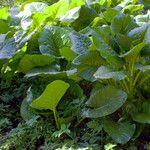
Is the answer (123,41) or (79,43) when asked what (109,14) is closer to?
(79,43)

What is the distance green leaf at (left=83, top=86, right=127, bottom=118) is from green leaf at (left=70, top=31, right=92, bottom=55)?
292 mm

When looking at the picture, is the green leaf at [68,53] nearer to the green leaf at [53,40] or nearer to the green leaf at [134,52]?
the green leaf at [53,40]

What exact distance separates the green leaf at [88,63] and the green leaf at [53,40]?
45 cm

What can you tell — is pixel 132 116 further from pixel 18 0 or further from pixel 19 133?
pixel 18 0

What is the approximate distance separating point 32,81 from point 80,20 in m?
0.76

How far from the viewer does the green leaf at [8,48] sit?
257cm

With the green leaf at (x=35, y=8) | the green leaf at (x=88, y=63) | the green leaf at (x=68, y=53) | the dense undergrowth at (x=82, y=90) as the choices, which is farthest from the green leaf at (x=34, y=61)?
the green leaf at (x=35, y=8)

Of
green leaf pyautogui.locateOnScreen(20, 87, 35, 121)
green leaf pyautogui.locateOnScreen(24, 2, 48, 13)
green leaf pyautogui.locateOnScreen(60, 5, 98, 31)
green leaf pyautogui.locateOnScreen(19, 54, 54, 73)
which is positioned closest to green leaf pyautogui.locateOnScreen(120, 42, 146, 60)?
green leaf pyautogui.locateOnScreen(19, 54, 54, 73)

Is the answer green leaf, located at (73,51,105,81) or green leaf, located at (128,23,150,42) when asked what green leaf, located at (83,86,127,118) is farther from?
green leaf, located at (128,23,150,42)

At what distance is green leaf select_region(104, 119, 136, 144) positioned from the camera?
214 cm

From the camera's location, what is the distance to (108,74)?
A: 2.08m

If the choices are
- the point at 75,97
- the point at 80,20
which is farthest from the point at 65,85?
the point at 80,20

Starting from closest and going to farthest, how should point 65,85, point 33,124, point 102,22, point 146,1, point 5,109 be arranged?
point 65,85, point 33,124, point 5,109, point 102,22, point 146,1

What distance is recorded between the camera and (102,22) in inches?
123
